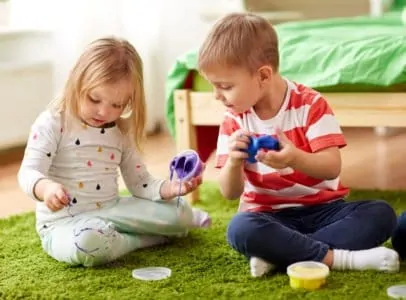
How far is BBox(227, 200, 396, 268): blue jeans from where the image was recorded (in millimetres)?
1390

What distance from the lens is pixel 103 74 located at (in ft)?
4.98

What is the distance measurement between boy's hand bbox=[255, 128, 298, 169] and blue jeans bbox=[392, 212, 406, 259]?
275 mm

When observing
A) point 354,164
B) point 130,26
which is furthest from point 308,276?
point 130,26

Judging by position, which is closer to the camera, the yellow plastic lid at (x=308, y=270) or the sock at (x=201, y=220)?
the yellow plastic lid at (x=308, y=270)

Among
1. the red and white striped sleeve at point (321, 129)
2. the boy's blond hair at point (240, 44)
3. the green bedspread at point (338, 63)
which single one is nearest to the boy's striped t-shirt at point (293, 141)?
the red and white striped sleeve at point (321, 129)

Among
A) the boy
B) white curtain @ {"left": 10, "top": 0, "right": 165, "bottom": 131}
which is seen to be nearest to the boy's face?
the boy

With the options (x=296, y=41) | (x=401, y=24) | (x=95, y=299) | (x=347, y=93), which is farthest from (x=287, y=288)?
(x=401, y=24)

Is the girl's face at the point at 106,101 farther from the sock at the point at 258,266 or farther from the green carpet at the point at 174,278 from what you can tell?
the sock at the point at 258,266

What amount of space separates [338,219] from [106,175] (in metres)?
0.49

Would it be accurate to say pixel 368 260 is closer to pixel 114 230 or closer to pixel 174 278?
pixel 174 278

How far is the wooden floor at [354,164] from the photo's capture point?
7.52ft

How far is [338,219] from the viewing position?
147cm

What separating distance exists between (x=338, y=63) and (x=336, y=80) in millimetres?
44

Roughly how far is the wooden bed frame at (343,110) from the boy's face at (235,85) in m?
0.54
